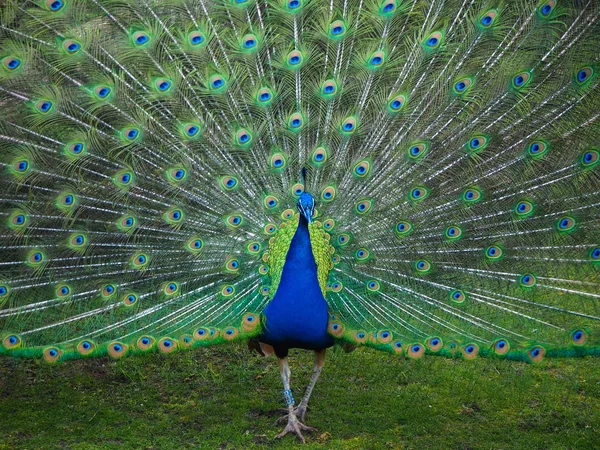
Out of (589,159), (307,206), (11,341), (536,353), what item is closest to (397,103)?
(307,206)

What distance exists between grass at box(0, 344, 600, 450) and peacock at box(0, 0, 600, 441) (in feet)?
2.25

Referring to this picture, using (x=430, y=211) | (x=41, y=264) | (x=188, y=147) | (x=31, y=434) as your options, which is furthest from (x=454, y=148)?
(x=31, y=434)

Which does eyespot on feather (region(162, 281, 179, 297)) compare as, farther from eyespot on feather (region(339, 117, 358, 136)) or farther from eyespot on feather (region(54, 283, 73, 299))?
eyespot on feather (region(339, 117, 358, 136))

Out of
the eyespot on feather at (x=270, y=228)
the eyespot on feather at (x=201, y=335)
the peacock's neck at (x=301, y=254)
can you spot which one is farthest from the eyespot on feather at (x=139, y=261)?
the peacock's neck at (x=301, y=254)

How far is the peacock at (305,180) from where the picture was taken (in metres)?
4.05

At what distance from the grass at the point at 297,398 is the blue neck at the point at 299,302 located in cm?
79

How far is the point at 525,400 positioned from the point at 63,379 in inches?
135

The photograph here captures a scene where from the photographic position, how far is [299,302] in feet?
13.8

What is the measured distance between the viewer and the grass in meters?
4.60

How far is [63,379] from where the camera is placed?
5414mm

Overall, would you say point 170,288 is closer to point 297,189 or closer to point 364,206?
point 297,189

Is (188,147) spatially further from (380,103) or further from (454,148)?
(454,148)

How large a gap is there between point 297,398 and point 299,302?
1.33 meters

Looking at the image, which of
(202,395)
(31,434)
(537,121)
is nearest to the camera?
(537,121)
